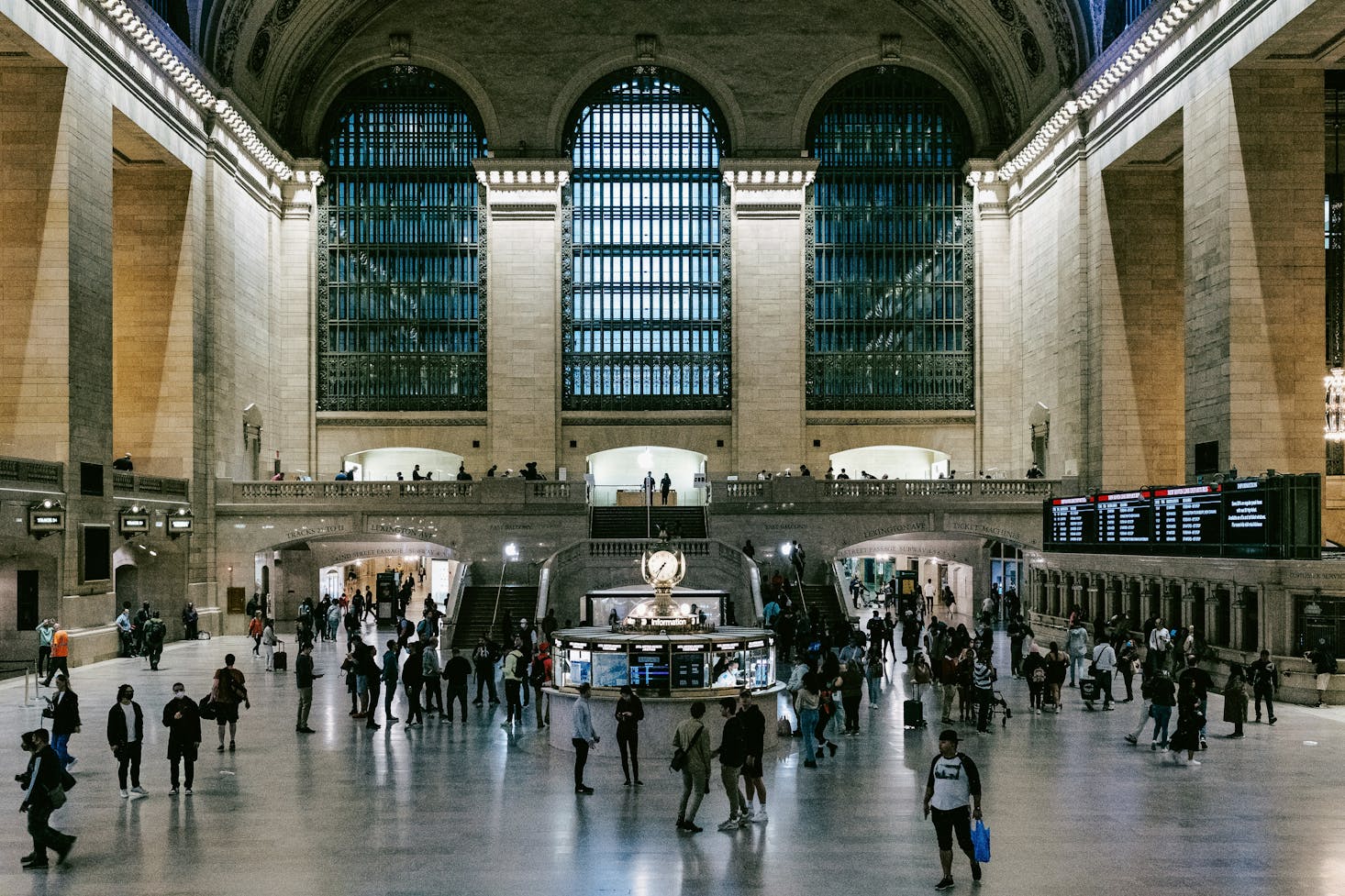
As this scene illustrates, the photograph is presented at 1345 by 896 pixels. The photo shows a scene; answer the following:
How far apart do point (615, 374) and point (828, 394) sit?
7270 millimetres

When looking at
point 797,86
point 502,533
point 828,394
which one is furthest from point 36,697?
point 797,86

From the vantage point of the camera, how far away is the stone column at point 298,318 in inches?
1713

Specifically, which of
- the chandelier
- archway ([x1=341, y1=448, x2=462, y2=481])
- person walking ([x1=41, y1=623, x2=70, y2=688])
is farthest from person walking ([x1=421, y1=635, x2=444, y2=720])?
archway ([x1=341, y1=448, x2=462, y2=481])

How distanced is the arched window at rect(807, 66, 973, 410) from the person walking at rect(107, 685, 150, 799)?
32798 millimetres

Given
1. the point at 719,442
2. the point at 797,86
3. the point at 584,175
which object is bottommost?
the point at 719,442

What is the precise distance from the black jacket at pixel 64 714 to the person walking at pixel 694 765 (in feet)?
20.8

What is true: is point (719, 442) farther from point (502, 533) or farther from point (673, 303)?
point (502, 533)

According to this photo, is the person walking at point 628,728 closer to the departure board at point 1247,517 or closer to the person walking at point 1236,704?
the person walking at point 1236,704

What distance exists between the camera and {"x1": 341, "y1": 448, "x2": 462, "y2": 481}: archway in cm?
4516

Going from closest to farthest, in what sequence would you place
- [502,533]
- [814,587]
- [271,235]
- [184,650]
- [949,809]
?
[949,809]
[184,650]
[814,587]
[502,533]
[271,235]

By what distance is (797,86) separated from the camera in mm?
43844

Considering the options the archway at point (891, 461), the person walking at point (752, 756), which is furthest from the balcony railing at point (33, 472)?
the archway at point (891, 461)

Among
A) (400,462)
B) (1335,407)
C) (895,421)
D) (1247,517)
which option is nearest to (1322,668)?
(1247,517)

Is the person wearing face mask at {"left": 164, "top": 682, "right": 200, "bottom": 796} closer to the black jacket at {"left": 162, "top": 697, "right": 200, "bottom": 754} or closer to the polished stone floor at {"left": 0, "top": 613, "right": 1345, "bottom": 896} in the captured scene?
the black jacket at {"left": 162, "top": 697, "right": 200, "bottom": 754}
